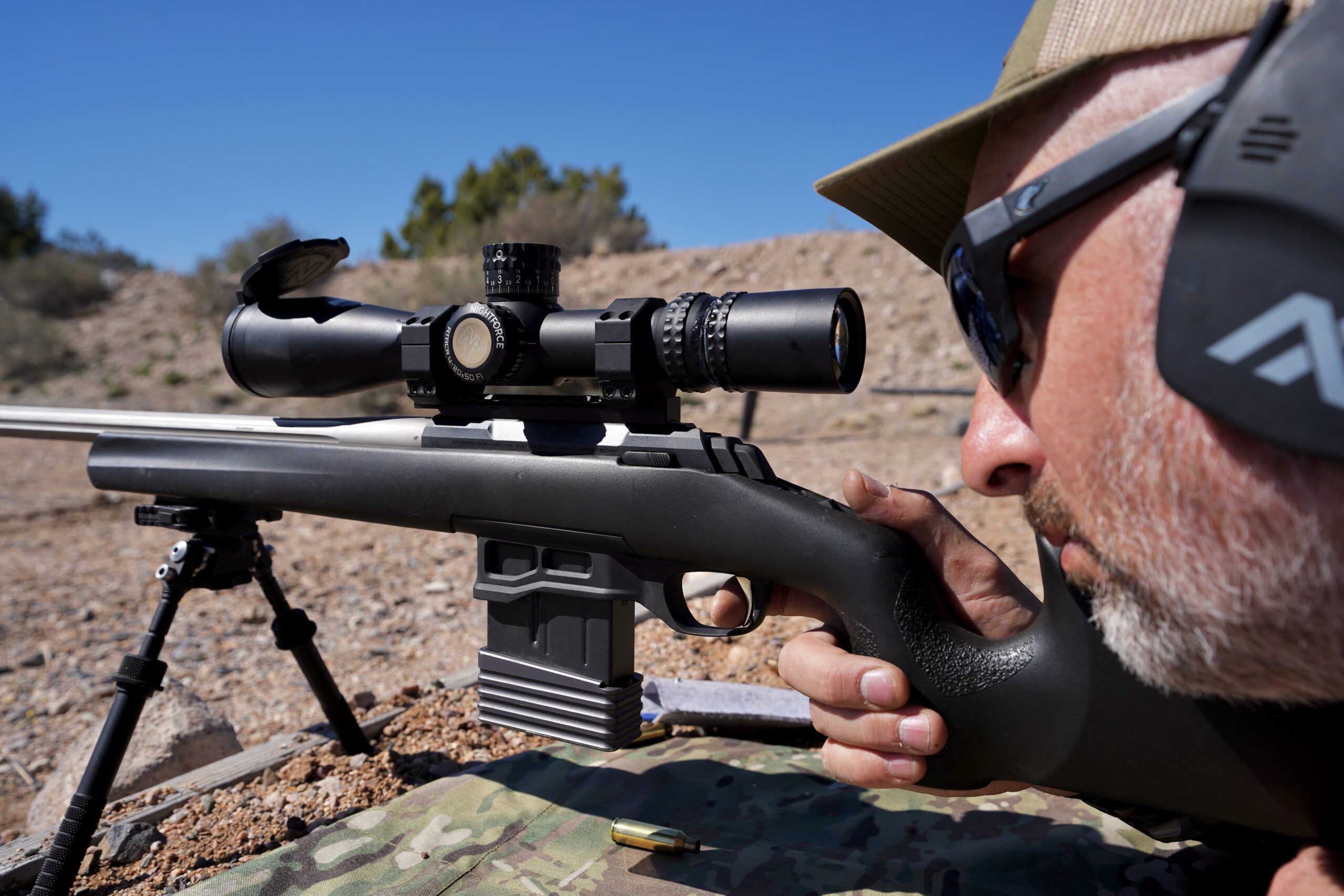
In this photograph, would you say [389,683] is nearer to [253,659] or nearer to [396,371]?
[253,659]

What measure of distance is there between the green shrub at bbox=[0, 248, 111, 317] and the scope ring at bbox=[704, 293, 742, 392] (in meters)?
26.3

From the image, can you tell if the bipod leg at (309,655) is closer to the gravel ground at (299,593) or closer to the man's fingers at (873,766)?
the gravel ground at (299,593)

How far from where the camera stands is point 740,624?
189 centimetres

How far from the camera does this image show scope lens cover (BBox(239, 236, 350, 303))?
7.48 ft

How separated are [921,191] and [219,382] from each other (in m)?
18.6

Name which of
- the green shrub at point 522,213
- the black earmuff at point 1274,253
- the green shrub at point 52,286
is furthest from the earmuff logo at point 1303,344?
the green shrub at point 52,286

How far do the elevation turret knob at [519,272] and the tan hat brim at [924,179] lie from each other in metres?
0.77

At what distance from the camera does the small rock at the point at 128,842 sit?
2.25 m

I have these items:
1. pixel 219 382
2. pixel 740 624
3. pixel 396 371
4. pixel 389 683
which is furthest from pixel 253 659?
pixel 219 382

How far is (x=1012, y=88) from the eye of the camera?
45.9 inches

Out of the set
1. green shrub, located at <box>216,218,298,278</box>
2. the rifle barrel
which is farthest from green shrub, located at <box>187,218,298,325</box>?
the rifle barrel

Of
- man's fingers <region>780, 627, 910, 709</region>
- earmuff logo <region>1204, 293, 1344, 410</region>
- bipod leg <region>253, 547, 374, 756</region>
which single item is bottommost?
bipod leg <region>253, 547, 374, 756</region>

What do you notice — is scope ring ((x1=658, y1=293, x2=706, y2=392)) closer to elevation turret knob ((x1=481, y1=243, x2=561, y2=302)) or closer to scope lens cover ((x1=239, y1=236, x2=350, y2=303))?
elevation turret knob ((x1=481, y1=243, x2=561, y2=302))

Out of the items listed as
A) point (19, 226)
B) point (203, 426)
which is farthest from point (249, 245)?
point (203, 426)
